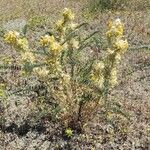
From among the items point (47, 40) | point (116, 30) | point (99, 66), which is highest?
point (116, 30)

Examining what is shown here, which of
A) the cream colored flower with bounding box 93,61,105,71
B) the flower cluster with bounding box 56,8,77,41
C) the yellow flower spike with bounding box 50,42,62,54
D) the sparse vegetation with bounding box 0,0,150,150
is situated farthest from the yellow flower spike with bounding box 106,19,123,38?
the flower cluster with bounding box 56,8,77,41

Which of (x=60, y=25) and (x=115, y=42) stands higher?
(x=60, y=25)

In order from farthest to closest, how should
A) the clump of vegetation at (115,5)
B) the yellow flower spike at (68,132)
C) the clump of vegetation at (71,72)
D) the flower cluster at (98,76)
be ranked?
the clump of vegetation at (115,5), the yellow flower spike at (68,132), the flower cluster at (98,76), the clump of vegetation at (71,72)

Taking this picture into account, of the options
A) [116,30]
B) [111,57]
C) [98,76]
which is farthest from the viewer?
[98,76]

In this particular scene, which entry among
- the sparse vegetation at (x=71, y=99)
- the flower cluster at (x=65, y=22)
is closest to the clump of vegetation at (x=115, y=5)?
the sparse vegetation at (x=71, y=99)

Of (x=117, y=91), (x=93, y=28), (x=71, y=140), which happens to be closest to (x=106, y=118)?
(x=71, y=140)

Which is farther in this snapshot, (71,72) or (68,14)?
(71,72)

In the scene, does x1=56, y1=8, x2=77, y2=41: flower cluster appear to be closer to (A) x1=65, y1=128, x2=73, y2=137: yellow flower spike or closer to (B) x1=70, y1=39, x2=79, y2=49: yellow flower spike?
(B) x1=70, y1=39, x2=79, y2=49: yellow flower spike

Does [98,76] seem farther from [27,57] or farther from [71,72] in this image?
[27,57]

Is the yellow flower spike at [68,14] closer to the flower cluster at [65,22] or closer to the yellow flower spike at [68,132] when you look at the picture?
the flower cluster at [65,22]

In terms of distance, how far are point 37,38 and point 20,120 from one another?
3796 millimetres

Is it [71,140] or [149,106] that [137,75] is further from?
[71,140]

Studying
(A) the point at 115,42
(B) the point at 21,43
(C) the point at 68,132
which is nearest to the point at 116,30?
(A) the point at 115,42

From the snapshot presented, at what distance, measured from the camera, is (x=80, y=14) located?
1279 cm
